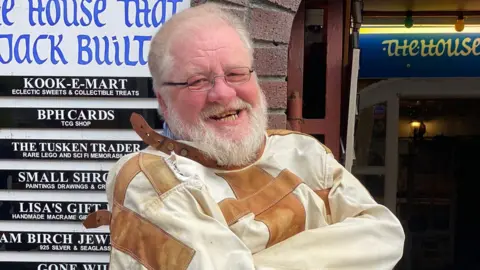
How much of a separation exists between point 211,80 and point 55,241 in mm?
1223

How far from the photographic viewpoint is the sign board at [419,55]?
3.96 metres

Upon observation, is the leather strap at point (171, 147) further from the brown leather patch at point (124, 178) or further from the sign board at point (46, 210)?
the sign board at point (46, 210)

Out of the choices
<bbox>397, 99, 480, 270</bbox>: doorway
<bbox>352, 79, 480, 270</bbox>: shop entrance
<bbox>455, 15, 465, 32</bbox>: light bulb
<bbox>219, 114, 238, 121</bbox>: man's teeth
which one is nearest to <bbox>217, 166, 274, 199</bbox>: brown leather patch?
<bbox>219, 114, 238, 121</bbox>: man's teeth

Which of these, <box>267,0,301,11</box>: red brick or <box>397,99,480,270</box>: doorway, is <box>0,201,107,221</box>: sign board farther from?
<box>397,99,480,270</box>: doorway

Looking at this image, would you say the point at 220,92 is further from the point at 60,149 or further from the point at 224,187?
the point at 60,149

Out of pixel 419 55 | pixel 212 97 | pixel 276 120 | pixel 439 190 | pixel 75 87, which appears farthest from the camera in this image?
pixel 439 190

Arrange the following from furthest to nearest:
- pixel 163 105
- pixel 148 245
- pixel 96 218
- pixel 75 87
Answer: pixel 75 87
pixel 96 218
pixel 163 105
pixel 148 245

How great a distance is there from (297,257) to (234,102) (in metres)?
0.41

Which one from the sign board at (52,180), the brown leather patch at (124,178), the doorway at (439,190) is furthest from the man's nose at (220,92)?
the doorway at (439,190)

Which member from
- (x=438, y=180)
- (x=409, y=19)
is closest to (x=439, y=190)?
(x=438, y=180)

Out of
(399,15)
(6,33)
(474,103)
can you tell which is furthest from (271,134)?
(474,103)

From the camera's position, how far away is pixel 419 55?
4.05 meters

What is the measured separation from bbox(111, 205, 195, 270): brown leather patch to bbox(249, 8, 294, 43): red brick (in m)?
1.15

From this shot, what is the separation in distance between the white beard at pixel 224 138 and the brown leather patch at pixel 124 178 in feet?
0.47
